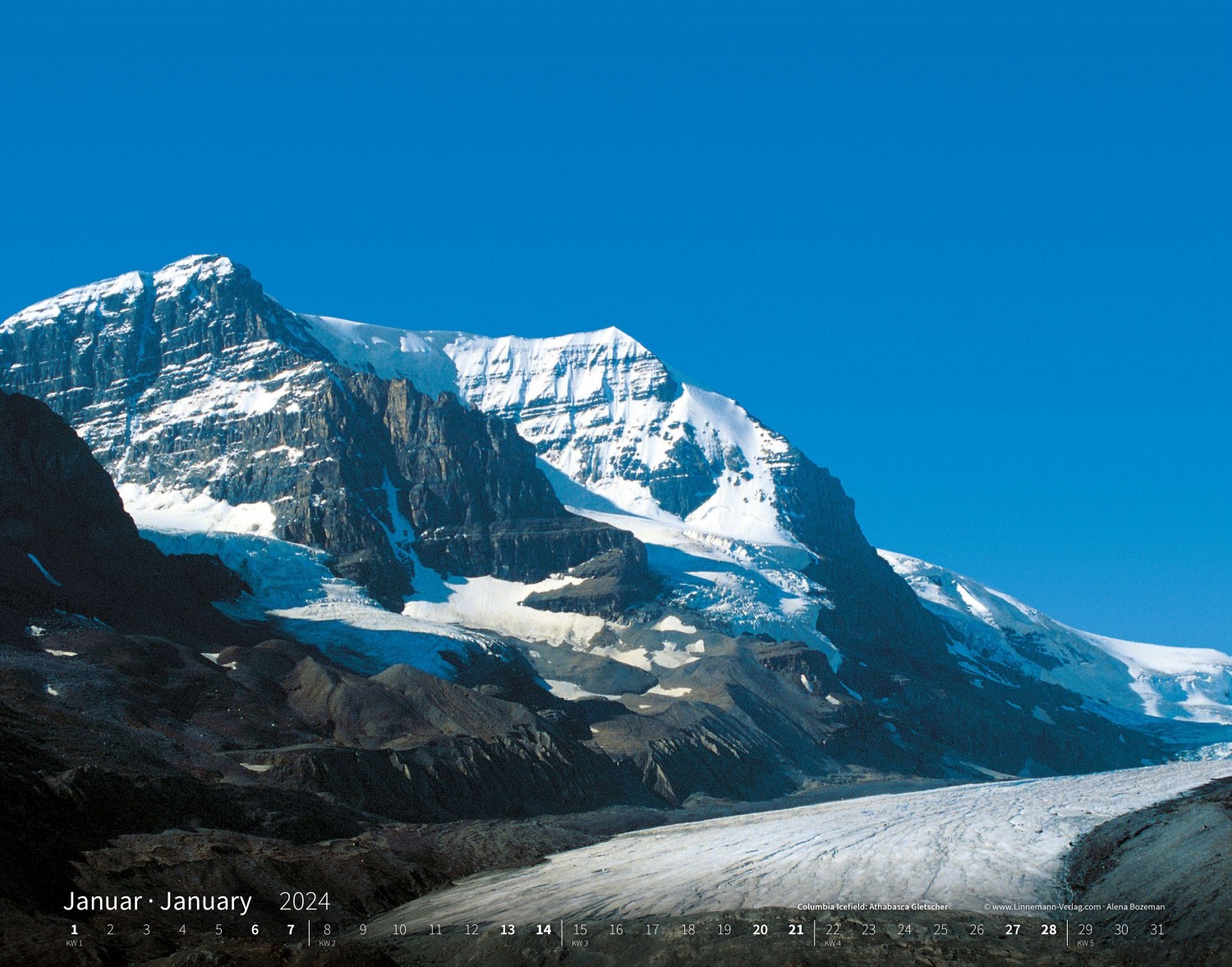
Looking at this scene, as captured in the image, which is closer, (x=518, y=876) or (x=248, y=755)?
(x=518, y=876)

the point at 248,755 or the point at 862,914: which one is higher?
the point at 248,755

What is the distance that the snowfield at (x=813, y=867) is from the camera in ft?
223

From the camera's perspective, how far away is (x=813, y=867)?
7675 cm

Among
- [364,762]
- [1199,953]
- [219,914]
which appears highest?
[364,762]

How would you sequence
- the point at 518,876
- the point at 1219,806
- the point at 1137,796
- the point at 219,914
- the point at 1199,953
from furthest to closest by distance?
the point at 1137,796, the point at 518,876, the point at 1219,806, the point at 219,914, the point at 1199,953

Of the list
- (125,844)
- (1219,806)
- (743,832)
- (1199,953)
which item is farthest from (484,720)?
(1199,953)

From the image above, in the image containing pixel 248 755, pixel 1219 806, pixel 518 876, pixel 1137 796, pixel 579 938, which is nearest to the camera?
pixel 579 938

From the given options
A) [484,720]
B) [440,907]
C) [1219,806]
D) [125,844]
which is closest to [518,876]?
[440,907]

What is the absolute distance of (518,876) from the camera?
285 feet

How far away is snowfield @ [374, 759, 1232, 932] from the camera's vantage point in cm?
6794

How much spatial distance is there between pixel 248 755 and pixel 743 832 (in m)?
56.4

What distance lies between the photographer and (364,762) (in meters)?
141

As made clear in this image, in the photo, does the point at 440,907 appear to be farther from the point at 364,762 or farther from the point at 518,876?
the point at 364,762

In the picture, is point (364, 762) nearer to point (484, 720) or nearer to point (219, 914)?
point (484, 720)
